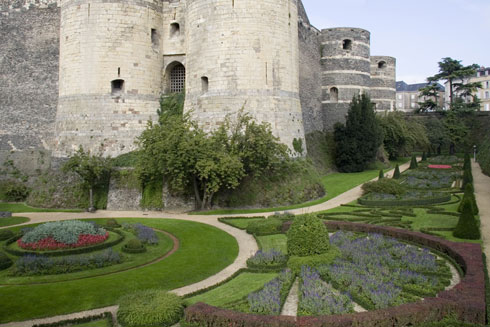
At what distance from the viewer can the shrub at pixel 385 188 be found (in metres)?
26.2

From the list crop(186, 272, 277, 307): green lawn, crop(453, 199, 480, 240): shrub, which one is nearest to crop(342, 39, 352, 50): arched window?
crop(453, 199, 480, 240): shrub

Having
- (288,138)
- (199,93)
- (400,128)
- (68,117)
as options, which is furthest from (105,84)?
(400,128)

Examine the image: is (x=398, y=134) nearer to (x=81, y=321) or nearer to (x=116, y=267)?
(x=116, y=267)

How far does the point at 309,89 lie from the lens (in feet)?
134

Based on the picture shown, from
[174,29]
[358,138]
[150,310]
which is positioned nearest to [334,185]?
[358,138]

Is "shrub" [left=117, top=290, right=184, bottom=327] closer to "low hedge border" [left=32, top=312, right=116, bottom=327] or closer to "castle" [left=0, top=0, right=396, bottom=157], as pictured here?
"low hedge border" [left=32, top=312, right=116, bottom=327]

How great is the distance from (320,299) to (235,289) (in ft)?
8.70

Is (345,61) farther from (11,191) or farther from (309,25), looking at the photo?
(11,191)

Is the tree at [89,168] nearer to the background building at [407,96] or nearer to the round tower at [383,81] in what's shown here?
the round tower at [383,81]

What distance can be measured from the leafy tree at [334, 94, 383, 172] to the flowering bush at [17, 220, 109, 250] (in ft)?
90.9

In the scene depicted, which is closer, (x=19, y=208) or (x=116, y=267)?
(x=116, y=267)

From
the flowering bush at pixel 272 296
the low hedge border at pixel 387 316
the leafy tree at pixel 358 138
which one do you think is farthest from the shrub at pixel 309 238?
the leafy tree at pixel 358 138

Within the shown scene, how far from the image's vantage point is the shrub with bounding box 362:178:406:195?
85.9ft

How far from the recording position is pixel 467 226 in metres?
16.3
